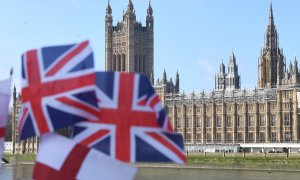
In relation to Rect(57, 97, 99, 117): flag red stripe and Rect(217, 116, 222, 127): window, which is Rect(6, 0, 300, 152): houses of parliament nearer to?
Rect(217, 116, 222, 127): window

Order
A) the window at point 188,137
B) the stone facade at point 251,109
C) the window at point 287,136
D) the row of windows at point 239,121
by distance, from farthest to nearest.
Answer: the window at point 188,137 → the stone facade at point 251,109 → the row of windows at point 239,121 → the window at point 287,136

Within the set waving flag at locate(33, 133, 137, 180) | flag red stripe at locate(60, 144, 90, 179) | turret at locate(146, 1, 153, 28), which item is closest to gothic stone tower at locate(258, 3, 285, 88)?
turret at locate(146, 1, 153, 28)

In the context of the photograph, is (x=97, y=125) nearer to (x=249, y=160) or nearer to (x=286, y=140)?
(x=249, y=160)

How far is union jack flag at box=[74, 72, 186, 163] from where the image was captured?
11.1 m

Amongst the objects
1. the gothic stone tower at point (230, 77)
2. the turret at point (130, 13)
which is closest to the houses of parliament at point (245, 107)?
the turret at point (130, 13)

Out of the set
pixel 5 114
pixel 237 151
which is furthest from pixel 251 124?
pixel 5 114

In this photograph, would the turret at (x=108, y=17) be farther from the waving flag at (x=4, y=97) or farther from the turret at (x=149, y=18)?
the waving flag at (x=4, y=97)

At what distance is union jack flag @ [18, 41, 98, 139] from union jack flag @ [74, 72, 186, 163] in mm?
268

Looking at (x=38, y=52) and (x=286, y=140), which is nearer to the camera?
(x=38, y=52)

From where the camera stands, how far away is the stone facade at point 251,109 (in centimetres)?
9181

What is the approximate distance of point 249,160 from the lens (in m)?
82.9

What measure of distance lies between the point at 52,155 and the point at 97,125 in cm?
92

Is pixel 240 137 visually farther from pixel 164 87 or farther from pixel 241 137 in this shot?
pixel 164 87

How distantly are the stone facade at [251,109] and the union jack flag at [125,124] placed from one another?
80457 millimetres
